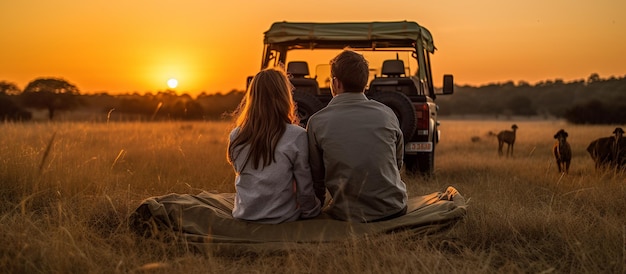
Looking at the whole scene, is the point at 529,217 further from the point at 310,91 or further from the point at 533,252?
the point at 310,91

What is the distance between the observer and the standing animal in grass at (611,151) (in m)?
9.47

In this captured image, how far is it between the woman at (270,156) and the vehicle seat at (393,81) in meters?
3.82

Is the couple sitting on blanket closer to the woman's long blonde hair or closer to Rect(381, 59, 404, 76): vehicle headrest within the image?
the woman's long blonde hair

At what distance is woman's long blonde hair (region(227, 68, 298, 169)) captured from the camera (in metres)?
4.93

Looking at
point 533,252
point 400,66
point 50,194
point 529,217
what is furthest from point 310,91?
point 533,252

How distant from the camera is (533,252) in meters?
4.67

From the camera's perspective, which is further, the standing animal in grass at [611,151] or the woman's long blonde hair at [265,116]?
the standing animal in grass at [611,151]

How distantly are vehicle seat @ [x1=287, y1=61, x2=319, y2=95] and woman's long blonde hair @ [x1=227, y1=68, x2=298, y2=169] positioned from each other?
342 centimetres

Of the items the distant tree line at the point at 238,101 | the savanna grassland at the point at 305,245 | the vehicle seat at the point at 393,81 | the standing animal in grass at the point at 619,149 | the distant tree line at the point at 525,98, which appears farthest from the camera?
the distant tree line at the point at 525,98

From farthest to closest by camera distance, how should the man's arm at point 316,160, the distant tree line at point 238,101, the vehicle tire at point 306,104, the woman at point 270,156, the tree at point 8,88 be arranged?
1. the tree at point 8,88
2. the distant tree line at point 238,101
3. the vehicle tire at point 306,104
4. the man's arm at point 316,160
5. the woman at point 270,156

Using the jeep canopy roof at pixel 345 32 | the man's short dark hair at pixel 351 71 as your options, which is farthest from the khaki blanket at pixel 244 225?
the jeep canopy roof at pixel 345 32

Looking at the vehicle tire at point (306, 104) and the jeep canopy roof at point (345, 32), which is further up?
the jeep canopy roof at point (345, 32)

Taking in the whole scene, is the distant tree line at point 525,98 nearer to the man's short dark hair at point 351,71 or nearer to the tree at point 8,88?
the tree at point 8,88

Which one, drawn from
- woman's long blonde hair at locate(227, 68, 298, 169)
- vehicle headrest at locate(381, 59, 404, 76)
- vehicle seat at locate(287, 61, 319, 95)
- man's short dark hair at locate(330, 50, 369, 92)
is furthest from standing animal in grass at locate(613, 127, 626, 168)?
woman's long blonde hair at locate(227, 68, 298, 169)
